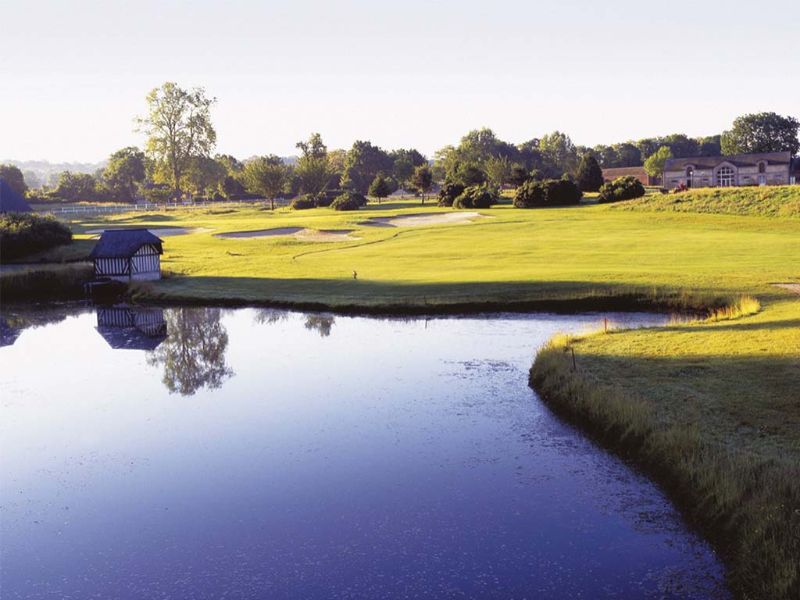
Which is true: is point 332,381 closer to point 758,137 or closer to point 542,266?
point 542,266

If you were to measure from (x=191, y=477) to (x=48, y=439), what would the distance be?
5.62 m

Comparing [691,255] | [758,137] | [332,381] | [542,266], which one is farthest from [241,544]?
[758,137]

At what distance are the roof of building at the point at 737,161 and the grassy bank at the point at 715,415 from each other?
360ft

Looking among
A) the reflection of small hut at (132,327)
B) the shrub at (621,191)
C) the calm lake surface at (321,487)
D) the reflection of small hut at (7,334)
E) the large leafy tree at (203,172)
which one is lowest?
the calm lake surface at (321,487)

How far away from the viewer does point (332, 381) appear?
26516 millimetres

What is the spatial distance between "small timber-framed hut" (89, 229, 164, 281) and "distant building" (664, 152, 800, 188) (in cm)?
9843

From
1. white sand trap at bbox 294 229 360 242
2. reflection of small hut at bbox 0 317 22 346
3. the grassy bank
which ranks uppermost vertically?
white sand trap at bbox 294 229 360 242

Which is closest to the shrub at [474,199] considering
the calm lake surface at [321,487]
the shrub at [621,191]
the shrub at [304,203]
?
the shrub at [621,191]

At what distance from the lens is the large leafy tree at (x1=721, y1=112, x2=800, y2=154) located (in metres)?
171

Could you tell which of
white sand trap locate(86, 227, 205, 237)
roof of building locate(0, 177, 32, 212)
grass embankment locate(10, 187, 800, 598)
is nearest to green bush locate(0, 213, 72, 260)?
grass embankment locate(10, 187, 800, 598)

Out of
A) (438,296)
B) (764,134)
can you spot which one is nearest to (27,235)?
(438,296)

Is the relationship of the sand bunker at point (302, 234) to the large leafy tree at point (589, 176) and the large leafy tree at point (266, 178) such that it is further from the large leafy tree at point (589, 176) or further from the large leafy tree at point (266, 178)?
the large leafy tree at point (589, 176)

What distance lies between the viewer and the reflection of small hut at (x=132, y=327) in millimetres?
34344

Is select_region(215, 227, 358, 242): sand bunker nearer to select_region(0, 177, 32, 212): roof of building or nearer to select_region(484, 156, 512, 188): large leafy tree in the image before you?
select_region(0, 177, 32, 212): roof of building
